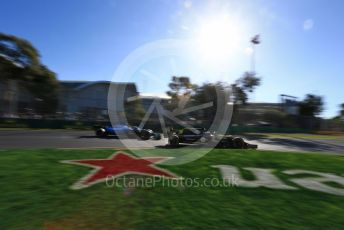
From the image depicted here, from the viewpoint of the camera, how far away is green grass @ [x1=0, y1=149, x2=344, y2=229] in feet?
16.7

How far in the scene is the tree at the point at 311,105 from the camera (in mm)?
64562

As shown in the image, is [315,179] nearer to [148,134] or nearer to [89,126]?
[148,134]

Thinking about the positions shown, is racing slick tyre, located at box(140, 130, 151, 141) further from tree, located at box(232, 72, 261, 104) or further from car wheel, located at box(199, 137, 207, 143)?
tree, located at box(232, 72, 261, 104)

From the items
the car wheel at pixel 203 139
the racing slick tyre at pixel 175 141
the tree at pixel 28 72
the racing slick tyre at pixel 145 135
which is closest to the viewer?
the car wheel at pixel 203 139

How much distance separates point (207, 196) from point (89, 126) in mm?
30854

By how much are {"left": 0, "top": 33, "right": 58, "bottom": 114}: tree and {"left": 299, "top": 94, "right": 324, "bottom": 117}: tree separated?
145 ft

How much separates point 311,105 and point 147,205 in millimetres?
64332

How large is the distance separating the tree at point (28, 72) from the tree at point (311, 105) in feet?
145

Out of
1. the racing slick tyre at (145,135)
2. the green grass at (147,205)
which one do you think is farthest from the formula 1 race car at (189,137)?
the green grass at (147,205)

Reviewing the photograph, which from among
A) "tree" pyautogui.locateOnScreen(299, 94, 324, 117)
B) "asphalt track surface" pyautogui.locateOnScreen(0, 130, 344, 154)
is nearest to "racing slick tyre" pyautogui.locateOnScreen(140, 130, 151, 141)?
"asphalt track surface" pyautogui.locateOnScreen(0, 130, 344, 154)

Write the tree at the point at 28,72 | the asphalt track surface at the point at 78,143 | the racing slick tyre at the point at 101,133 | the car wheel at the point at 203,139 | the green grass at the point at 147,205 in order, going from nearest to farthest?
1. the green grass at the point at 147,205
2. the asphalt track surface at the point at 78,143
3. the car wheel at the point at 203,139
4. the racing slick tyre at the point at 101,133
5. the tree at the point at 28,72

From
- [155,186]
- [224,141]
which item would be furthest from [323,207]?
[224,141]

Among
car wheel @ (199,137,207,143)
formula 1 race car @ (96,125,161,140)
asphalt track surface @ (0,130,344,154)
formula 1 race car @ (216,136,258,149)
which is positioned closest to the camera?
asphalt track surface @ (0,130,344,154)

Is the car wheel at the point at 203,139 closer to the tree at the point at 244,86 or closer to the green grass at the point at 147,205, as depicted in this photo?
the green grass at the point at 147,205
